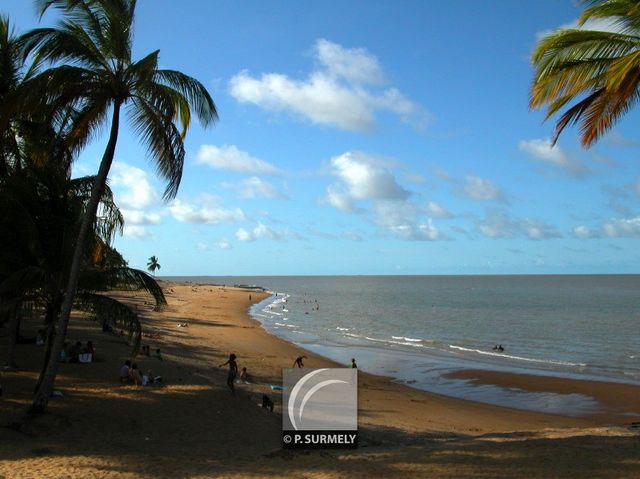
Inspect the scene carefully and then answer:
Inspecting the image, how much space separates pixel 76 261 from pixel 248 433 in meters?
5.30

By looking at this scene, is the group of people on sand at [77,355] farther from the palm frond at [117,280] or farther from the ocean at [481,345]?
the ocean at [481,345]

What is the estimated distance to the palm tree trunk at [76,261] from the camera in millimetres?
10180

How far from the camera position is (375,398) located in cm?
1980

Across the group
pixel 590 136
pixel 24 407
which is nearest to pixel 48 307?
pixel 24 407

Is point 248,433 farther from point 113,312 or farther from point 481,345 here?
point 481,345

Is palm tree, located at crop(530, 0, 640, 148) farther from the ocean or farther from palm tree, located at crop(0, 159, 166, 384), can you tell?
the ocean

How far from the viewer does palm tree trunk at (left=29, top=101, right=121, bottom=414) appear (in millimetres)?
10180

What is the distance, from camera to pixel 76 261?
10172mm

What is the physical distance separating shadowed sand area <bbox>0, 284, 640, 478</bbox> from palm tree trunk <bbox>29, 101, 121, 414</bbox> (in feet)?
1.87

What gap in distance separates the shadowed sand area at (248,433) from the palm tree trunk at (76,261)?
57cm

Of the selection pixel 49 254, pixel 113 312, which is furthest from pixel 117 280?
pixel 49 254

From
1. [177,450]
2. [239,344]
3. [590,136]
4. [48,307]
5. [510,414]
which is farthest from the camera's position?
[239,344]

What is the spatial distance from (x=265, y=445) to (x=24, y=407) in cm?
553

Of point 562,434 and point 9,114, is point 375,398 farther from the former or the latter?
point 9,114
